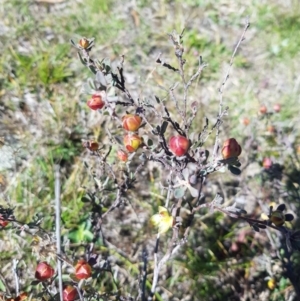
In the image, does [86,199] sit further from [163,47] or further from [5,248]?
[163,47]

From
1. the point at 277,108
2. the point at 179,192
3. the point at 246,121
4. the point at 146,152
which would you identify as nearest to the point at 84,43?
the point at 179,192

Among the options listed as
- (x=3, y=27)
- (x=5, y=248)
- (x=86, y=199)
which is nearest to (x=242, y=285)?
(x=86, y=199)

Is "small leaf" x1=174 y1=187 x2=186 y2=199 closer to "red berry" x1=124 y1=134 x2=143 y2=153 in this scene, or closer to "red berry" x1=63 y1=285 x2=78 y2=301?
"red berry" x1=124 y1=134 x2=143 y2=153

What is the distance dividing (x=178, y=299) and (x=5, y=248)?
709mm

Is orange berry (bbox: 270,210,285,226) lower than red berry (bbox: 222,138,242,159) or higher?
lower

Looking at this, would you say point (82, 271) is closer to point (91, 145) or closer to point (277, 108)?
point (91, 145)

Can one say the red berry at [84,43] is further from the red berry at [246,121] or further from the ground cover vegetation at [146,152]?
the red berry at [246,121]

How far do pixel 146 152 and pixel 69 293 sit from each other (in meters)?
0.77

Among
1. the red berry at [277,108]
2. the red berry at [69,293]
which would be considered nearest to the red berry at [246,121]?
the red berry at [277,108]

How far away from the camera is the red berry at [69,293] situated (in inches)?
49.3

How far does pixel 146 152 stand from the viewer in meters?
1.92

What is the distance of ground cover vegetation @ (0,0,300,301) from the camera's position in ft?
5.05

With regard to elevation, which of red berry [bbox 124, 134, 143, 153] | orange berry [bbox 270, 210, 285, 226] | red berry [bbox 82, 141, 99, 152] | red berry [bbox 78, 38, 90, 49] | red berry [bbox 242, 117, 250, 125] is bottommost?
orange berry [bbox 270, 210, 285, 226]

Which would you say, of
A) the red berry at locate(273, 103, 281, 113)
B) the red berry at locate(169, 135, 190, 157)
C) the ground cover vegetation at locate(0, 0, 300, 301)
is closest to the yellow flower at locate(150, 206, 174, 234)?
the ground cover vegetation at locate(0, 0, 300, 301)
